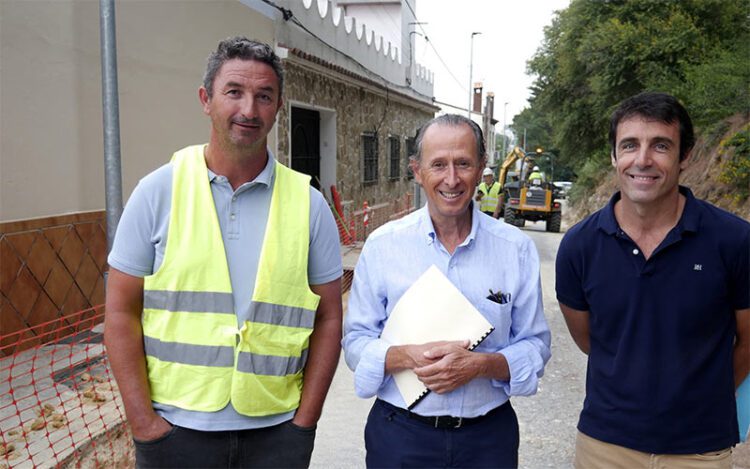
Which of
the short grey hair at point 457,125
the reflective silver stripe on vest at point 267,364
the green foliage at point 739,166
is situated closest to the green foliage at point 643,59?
the green foliage at point 739,166

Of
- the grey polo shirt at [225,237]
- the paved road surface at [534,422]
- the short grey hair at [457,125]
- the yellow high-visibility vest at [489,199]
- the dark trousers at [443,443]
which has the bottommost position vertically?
the paved road surface at [534,422]

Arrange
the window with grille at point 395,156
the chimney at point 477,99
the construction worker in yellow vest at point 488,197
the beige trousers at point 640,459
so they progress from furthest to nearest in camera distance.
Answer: the chimney at point 477,99, the window with grille at point 395,156, the construction worker in yellow vest at point 488,197, the beige trousers at point 640,459

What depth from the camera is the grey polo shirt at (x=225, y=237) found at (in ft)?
6.53

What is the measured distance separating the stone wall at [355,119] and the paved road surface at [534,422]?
5512 millimetres

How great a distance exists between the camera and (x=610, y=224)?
2314mm

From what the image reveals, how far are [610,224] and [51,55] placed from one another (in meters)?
4.92

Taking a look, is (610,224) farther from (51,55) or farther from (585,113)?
(585,113)

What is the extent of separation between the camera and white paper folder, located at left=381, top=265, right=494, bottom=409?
2.09m

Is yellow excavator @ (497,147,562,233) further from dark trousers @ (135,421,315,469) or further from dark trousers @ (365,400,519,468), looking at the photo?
dark trousers @ (135,421,315,469)

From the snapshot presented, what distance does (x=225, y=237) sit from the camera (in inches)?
80.9

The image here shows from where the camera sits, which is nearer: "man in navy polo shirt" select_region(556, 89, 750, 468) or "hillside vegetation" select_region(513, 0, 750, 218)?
"man in navy polo shirt" select_region(556, 89, 750, 468)

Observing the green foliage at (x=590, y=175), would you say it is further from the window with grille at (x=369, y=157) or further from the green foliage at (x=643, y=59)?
the window with grille at (x=369, y=157)

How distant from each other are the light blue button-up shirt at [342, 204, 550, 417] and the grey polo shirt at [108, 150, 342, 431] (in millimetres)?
208

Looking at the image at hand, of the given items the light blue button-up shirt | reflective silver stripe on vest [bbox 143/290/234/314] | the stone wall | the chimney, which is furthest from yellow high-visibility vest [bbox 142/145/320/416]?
the chimney
